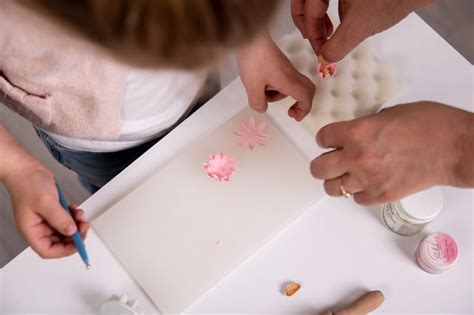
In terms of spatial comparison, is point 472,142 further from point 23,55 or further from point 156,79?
point 23,55

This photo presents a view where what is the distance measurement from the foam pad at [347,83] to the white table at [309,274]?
12 centimetres

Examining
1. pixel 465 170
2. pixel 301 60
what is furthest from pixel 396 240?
pixel 301 60

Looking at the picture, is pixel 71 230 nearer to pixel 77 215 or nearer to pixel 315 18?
pixel 77 215

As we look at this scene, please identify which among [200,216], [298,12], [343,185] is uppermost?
[298,12]

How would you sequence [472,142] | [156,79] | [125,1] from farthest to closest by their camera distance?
[156,79]
[472,142]
[125,1]

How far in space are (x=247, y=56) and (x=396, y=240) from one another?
1.01 feet

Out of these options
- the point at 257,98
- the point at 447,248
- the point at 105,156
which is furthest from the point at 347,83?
the point at 105,156

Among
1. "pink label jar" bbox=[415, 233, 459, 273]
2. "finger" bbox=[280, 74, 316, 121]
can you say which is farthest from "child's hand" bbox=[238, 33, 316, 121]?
"pink label jar" bbox=[415, 233, 459, 273]

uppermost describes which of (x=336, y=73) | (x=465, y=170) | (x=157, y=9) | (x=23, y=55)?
(x=23, y=55)

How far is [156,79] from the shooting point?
0.66m

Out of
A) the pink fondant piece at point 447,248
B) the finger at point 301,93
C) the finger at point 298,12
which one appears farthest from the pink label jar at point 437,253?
the finger at point 298,12

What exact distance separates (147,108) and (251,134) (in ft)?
0.48

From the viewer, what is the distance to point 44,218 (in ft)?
2.00

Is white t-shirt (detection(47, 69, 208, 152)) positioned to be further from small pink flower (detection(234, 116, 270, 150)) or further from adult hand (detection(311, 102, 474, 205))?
adult hand (detection(311, 102, 474, 205))
